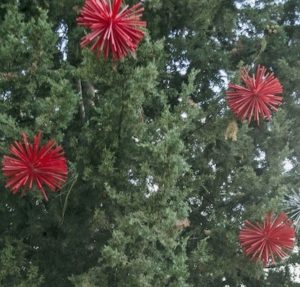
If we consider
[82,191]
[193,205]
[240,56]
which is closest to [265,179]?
[193,205]

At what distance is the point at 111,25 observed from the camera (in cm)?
414

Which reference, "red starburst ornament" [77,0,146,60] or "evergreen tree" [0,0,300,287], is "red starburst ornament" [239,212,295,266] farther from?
"red starburst ornament" [77,0,146,60]

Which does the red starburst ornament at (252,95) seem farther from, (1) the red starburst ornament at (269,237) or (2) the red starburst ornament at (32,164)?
(2) the red starburst ornament at (32,164)

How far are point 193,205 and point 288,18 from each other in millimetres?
2999

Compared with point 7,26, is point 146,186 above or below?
Answer: below

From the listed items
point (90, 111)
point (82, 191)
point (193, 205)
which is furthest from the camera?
point (193, 205)

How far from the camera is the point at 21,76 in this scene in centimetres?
468

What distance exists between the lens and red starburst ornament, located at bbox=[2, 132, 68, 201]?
412cm

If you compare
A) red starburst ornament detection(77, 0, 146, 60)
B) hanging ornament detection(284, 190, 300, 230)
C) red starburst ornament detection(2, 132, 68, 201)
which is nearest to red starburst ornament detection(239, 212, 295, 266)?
hanging ornament detection(284, 190, 300, 230)

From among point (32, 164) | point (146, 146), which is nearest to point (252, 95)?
point (146, 146)

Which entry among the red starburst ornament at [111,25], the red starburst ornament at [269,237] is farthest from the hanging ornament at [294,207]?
the red starburst ornament at [111,25]

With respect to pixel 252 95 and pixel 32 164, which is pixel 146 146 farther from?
pixel 252 95

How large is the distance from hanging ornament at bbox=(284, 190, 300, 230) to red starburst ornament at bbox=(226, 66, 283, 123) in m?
1.47

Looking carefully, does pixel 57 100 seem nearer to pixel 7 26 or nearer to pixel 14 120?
pixel 14 120
